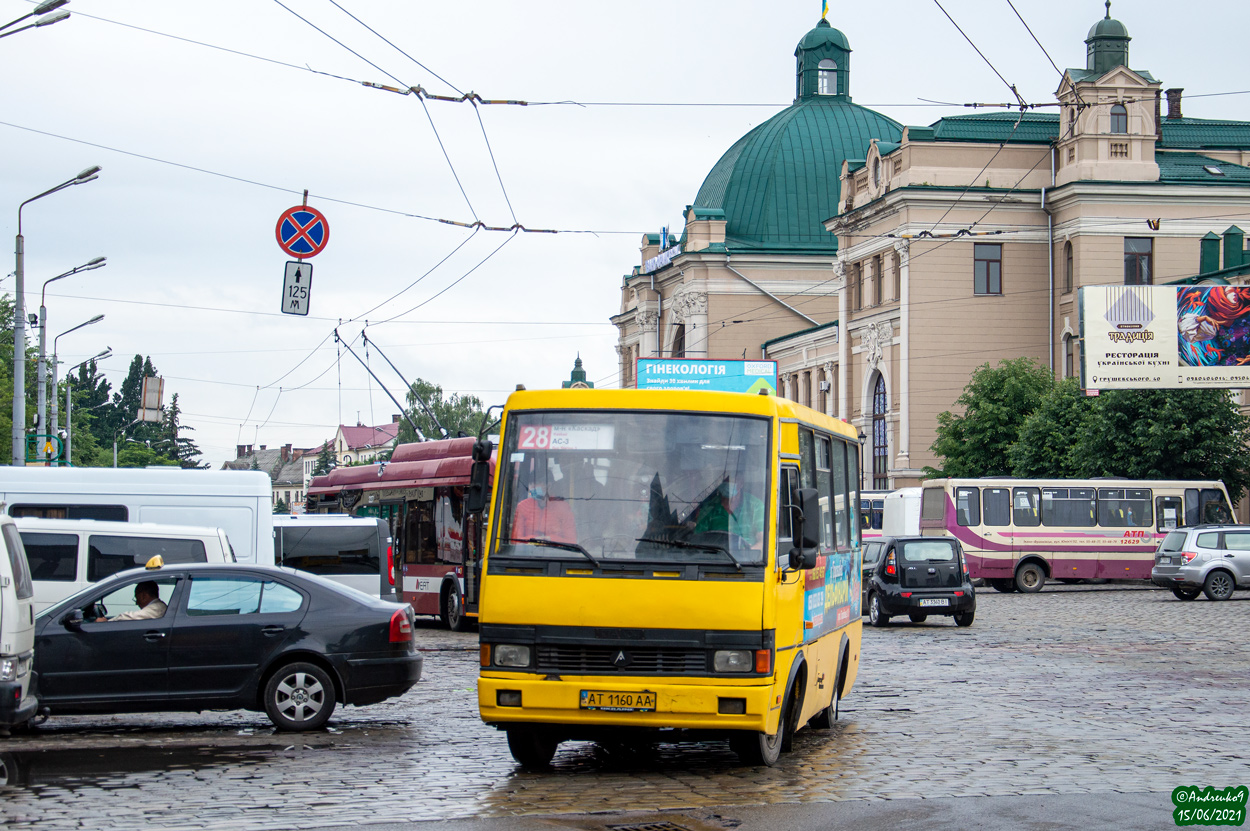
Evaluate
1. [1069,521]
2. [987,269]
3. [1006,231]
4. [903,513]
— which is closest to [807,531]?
[1069,521]

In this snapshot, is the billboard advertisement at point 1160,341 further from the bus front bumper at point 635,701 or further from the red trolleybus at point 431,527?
the bus front bumper at point 635,701

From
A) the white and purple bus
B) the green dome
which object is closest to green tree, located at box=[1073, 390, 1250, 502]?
the white and purple bus

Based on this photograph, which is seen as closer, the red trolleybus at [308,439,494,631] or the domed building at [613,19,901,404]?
the red trolleybus at [308,439,494,631]

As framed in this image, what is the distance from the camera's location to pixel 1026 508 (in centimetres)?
4231

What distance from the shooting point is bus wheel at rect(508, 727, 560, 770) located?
10656 millimetres

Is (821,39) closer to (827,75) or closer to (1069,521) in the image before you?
(827,75)

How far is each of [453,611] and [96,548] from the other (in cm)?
1187

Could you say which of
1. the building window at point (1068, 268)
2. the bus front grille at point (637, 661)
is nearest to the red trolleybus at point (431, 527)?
the bus front grille at point (637, 661)

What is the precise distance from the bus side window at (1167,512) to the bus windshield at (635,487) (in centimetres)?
3425

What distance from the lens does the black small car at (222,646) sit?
12.6 m

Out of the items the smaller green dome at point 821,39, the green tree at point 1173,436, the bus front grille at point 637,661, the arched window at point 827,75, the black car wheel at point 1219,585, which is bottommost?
the black car wheel at point 1219,585

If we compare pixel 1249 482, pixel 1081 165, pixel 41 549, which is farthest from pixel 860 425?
pixel 41 549
